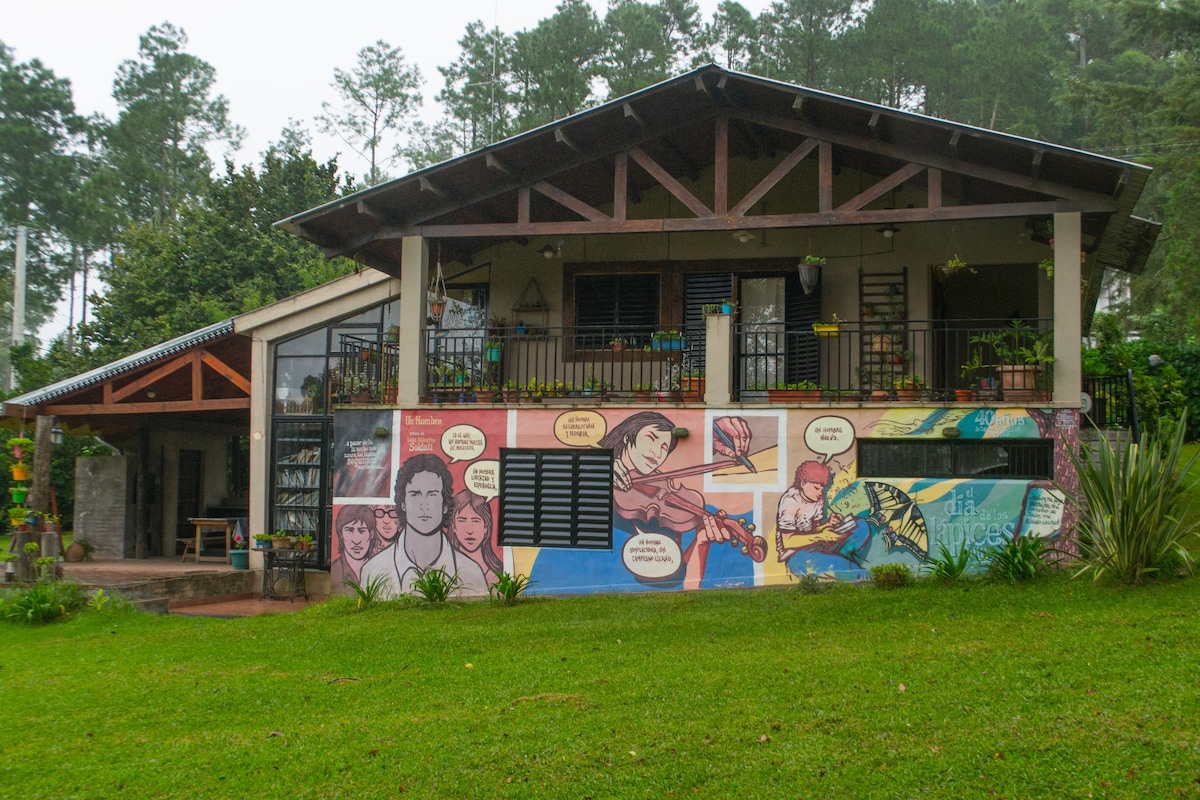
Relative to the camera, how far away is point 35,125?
44.6m

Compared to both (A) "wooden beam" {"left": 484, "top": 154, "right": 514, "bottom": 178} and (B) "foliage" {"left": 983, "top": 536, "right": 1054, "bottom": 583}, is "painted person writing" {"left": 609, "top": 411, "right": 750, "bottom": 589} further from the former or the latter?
(A) "wooden beam" {"left": 484, "top": 154, "right": 514, "bottom": 178}

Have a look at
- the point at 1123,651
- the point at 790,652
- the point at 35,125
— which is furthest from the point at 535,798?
the point at 35,125

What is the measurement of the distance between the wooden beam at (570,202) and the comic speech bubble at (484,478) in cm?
311

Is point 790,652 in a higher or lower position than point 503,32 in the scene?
lower

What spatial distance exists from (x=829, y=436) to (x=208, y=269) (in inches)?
838

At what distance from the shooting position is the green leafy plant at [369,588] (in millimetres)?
12117

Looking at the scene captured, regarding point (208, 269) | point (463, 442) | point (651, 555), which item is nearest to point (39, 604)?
point (463, 442)

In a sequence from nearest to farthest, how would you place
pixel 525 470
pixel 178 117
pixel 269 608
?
pixel 525 470 → pixel 269 608 → pixel 178 117

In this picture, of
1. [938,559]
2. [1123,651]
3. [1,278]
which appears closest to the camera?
[1123,651]

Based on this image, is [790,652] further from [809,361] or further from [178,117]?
[178,117]

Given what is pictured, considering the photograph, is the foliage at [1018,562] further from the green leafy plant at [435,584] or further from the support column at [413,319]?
the support column at [413,319]

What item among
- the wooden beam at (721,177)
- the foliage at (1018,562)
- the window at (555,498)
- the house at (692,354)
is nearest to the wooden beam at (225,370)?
the house at (692,354)

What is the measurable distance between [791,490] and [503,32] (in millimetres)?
35824

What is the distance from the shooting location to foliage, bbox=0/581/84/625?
12125 mm
